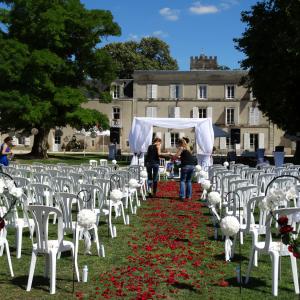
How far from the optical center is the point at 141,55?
203 ft

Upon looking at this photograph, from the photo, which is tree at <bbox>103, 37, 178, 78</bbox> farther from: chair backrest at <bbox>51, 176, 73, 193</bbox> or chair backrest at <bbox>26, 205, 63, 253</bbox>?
chair backrest at <bbox>26, 205, 63, 253</bbox>

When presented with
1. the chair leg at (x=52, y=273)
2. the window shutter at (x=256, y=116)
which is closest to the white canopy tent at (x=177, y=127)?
the chair leg at (x=52, y=273)

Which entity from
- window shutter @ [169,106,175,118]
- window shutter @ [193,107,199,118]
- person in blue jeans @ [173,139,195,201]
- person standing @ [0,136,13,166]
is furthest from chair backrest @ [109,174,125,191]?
window shutter @ [193,107,199,118]

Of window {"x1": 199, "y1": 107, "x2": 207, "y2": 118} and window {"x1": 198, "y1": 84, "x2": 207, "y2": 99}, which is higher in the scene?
window {"x1": 198, "y1": 84, "x2": 207, "y2": 99}

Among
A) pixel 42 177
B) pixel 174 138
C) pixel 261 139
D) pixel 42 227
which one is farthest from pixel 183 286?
pixel 261 139

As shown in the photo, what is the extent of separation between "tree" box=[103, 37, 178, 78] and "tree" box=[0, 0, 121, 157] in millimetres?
23194

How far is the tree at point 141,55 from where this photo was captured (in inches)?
2394

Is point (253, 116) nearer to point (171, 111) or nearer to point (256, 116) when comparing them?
point (256, 116)

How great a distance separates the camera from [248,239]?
8141 mm

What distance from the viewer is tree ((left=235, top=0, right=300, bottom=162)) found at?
24234 mm

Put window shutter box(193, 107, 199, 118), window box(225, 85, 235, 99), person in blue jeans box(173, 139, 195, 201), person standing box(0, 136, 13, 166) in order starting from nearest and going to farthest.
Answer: person in blue jeans box(173, 139, 195, 201), person standing box(0, 136, 13, 166), window box(225, 85, 235, 99), window shutter box(193, 107, 199, 118)

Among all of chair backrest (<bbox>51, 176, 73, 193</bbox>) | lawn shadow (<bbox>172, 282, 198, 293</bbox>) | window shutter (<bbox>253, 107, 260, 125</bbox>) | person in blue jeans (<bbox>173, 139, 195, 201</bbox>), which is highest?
window shutter (<bbox>253, 107, 260, 125</bbox>)

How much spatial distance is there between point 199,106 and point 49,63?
76.2 feet

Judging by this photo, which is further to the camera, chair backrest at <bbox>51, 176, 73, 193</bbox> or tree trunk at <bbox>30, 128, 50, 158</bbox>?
tree trunk at <bbox>30, 128, 50, 158</bbox>
